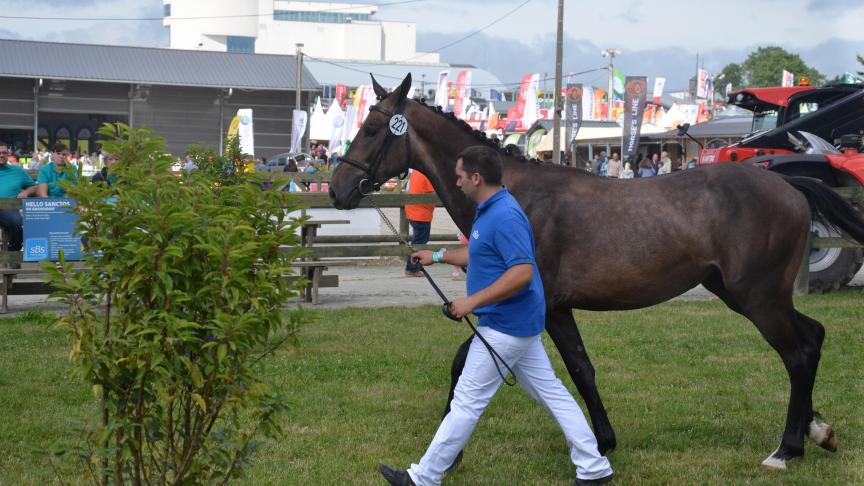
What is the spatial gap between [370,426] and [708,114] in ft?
168

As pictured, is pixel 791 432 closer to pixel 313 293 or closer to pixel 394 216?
pixel 313 293

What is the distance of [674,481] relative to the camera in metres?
5.89

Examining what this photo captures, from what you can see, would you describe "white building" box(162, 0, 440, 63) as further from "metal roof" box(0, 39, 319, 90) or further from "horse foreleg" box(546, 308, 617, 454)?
"horse foreleg" box(546, 308, 617, 454)

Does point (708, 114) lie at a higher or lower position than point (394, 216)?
higher

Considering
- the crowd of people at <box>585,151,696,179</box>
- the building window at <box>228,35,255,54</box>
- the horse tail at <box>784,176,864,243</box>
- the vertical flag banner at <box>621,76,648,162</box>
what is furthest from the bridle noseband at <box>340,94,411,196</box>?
the building window at <box>228,35,255,54</box>

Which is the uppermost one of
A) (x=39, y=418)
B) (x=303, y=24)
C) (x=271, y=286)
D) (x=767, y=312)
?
(x=303, y=24)

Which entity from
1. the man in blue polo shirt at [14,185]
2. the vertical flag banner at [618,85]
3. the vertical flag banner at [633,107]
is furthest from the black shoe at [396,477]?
the vertical flag banner at [618,85]

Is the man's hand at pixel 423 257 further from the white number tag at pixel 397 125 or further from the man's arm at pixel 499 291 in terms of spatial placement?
the white number tag at pixel 397 125

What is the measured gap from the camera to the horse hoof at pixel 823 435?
20.9 feet

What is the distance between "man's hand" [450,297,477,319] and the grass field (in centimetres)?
137

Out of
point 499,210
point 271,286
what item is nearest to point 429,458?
point 499,210

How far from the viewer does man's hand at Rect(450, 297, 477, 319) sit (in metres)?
5.02

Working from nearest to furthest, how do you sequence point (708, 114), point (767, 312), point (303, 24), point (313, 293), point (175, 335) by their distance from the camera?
point (175, 335)
point (767, 312)
point (313, 293)
point (708, 114)
point (303, 24)

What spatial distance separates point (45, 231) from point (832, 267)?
1013cm
